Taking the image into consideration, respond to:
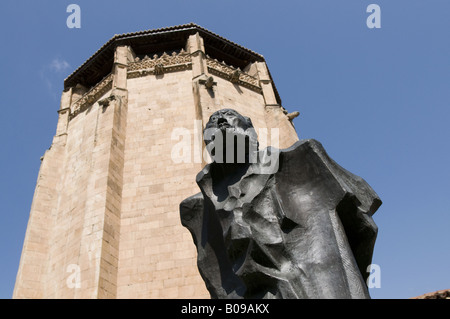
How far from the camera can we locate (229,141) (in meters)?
3.11

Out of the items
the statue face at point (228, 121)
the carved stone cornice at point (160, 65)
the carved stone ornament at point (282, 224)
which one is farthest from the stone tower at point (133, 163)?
the statue face at point (228, 121)

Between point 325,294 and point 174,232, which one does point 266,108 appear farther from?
point 325,294

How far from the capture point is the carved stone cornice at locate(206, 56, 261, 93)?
48.0 feet

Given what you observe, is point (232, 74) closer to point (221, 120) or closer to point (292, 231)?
point (221, 120)

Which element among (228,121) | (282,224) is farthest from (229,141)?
(282,224)

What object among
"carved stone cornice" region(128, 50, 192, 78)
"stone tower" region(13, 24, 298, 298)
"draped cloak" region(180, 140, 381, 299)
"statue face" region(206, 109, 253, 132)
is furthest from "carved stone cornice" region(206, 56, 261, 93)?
"draped cloak" region(180, 140, 381, 299)

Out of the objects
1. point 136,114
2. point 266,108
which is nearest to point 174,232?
point 136,114

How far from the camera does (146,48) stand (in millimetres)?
16281

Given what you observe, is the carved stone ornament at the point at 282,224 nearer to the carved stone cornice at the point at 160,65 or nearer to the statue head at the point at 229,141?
the statue head at the point at 229,141

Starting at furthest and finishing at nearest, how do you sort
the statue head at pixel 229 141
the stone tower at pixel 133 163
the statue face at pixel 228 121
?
the stone tower at pixel 133 163 → the statue face at pixel 228 121 → the statue head at pixel 229 141

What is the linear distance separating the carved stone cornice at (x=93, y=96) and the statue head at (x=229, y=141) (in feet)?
39.9

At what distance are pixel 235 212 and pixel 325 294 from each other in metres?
0.82

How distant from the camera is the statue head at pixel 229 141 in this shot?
10.2 feet

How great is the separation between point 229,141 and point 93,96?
12.8 m
